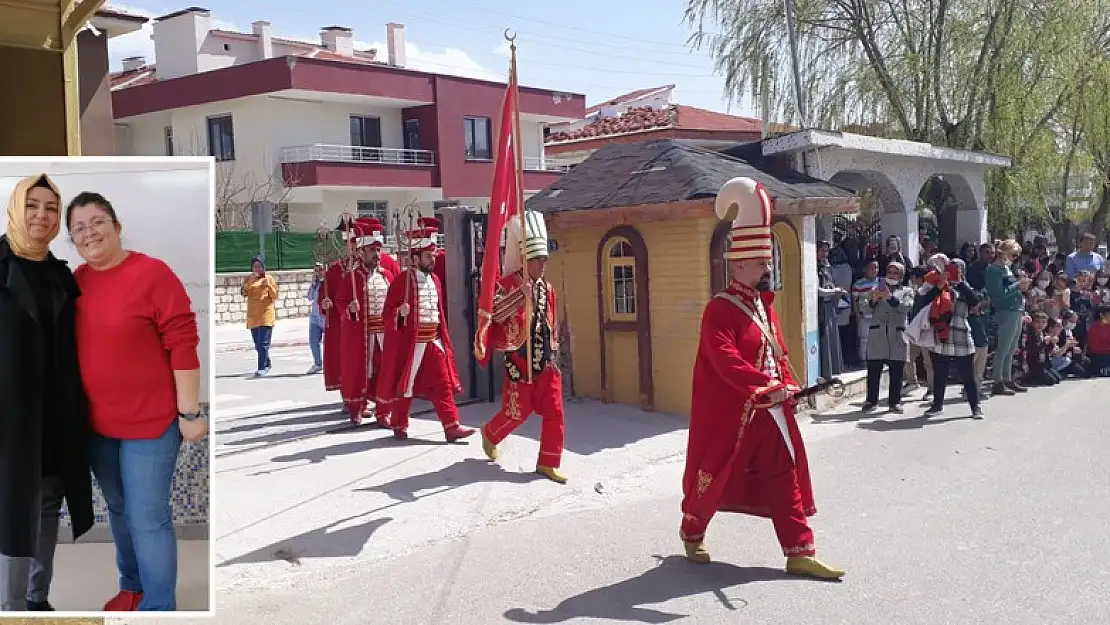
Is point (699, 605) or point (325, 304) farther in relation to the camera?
point (325, 304)

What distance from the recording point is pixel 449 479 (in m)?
7.71

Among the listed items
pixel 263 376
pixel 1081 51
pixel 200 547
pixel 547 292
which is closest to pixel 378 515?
pixel 547 292

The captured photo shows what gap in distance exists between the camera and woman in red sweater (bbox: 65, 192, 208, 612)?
3.51 m

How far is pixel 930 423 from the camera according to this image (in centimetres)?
1009

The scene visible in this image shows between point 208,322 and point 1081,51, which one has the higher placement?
point 1081,51

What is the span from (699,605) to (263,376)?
417 inches

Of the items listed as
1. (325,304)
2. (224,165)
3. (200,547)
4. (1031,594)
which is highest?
(224,165)

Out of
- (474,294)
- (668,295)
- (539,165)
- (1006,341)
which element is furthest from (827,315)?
(539,165)

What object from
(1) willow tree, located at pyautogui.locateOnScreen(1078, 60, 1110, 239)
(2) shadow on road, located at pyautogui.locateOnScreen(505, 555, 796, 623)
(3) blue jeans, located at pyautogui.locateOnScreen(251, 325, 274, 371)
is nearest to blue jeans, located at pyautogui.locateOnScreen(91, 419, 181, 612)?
(2) shadow on road, located at pyautogui.locateOnScreen(505, 555, 796, 623)

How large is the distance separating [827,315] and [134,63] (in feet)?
110

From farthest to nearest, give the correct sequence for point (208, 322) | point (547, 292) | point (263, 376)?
point (263, 376) < point (547, 292) < point (208, 322)

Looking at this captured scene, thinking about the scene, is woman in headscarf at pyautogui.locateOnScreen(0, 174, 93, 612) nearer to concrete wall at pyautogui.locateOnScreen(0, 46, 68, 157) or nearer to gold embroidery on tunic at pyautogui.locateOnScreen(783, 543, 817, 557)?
concrete wall at pyautogui.locateOnScreen(0, 46, 68, 157)

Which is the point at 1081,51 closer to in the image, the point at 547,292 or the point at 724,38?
the point at 724,38

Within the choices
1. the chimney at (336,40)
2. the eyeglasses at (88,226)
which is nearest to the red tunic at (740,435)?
the eyeglasses at (88,226)
